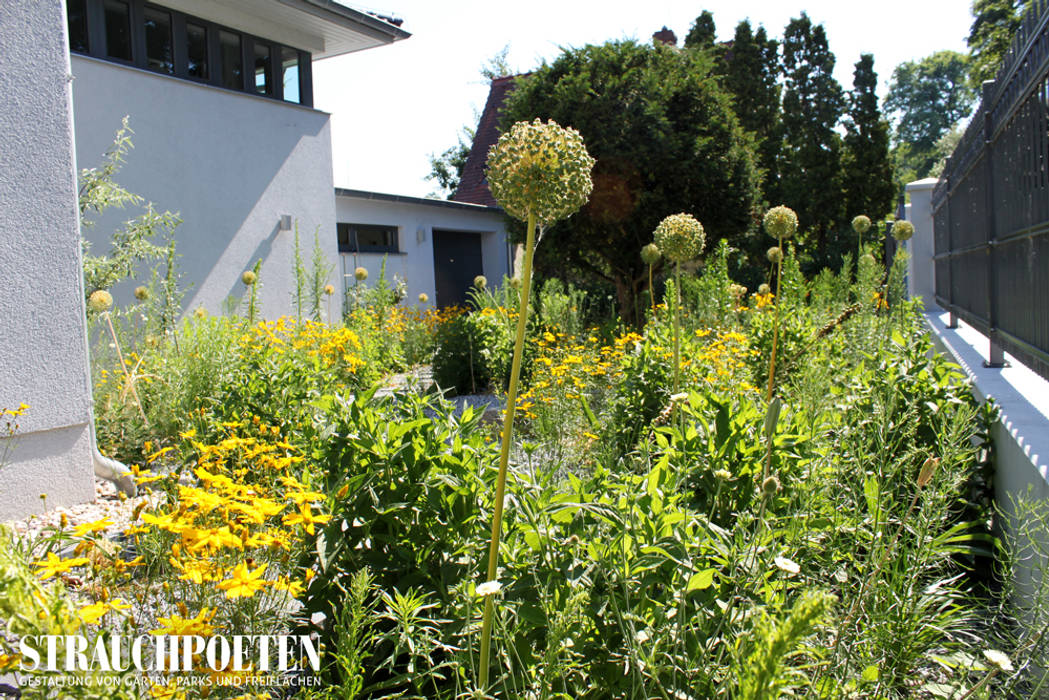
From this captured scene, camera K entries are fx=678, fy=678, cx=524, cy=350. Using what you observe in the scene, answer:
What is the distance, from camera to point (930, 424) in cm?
295

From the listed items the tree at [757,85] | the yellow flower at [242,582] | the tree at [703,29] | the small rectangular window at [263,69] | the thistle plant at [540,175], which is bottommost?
the yellow flower at [242,582]

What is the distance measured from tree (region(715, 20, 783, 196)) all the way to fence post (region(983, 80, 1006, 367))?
1506cm

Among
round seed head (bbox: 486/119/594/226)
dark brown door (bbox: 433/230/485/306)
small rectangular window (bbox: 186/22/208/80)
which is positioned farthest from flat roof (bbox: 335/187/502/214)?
round seed head (bbox: 486/119/594/226)

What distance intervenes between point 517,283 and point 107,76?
18.0 ft

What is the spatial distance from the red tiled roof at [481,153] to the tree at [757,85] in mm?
6376

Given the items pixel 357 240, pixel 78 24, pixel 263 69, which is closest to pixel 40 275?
pixel 78 24

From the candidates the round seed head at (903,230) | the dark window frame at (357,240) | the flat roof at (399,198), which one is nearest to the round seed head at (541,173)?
the round seed head at (903,230)

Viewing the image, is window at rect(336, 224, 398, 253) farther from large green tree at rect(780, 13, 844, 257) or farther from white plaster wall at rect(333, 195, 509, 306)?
large green tree at rect(780, 13, 844, 257)

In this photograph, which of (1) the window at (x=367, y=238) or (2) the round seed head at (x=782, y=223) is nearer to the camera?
(2) the round seed head at (x=782, y=223)

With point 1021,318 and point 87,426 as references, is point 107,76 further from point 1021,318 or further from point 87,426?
point 1021,318

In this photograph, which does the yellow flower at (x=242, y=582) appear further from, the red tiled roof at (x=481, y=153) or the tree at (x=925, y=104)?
the tree at (x=925, y=104)

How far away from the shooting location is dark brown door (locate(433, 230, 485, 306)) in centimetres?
1605

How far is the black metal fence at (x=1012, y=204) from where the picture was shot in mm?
2867

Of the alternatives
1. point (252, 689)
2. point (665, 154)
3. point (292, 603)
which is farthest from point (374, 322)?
point (252, 689)
